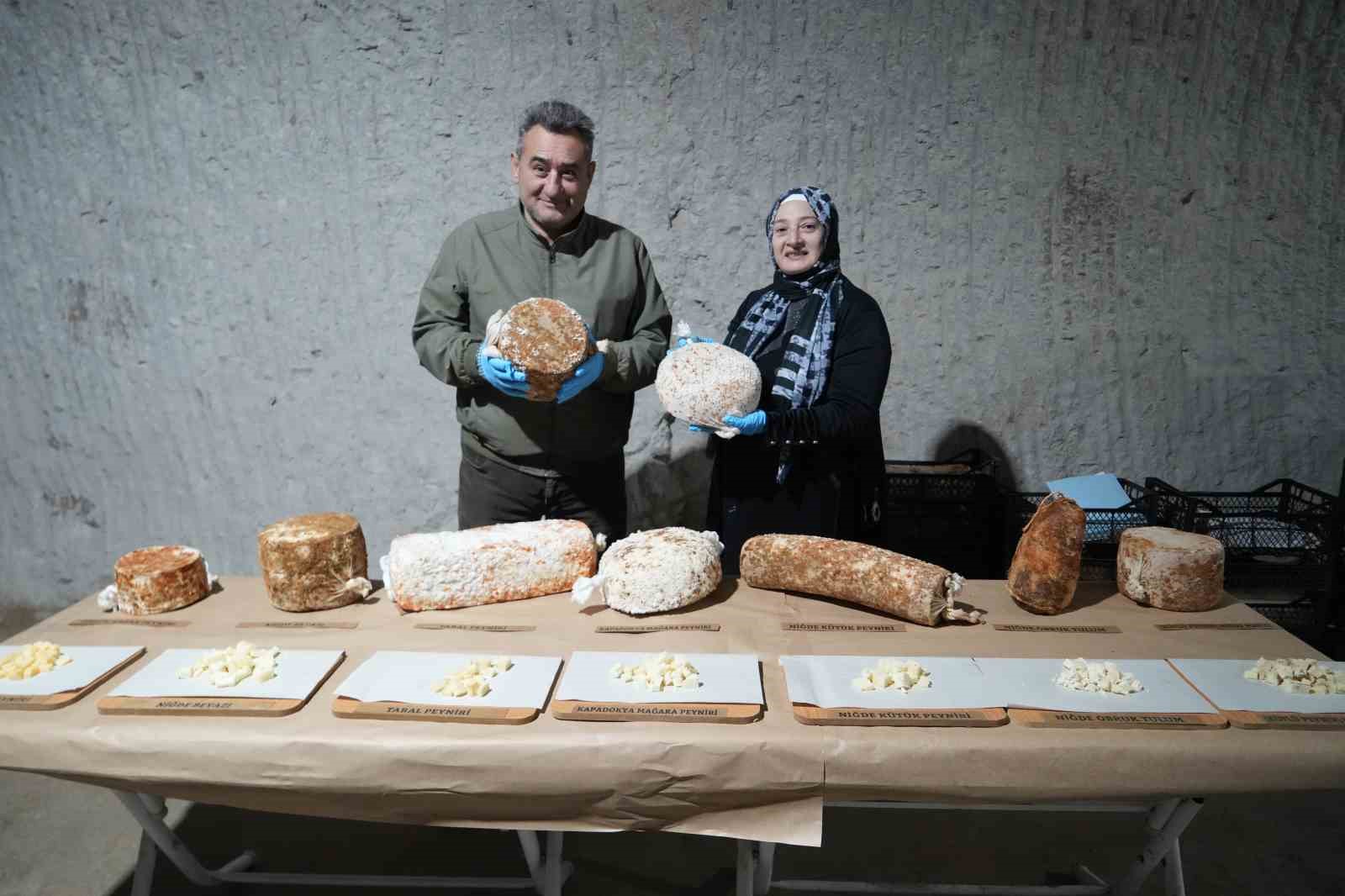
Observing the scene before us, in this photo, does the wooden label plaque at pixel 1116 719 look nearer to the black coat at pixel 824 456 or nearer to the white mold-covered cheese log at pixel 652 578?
the white mold-covered cheese log at pixel 652 578

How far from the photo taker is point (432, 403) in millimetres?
3893

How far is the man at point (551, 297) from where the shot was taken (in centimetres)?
228

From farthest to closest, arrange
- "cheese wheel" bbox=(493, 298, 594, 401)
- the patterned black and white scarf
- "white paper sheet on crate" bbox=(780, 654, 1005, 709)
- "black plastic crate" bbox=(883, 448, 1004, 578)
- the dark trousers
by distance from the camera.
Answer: "black plastic crate" bbox=(883, 448, 1004, 578) < the dark trousers < the patterned black and white scarf < "cheese wheel" bbox=(493, 298, 594, 401) < "white paper sheet on crate" bbox=(780, 654, 1005, 709)

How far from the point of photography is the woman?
2.24m

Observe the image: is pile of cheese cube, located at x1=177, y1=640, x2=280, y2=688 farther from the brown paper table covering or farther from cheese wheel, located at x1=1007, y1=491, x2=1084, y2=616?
cheese wheel, located at x1=1007, y1=491, x2=1084, y2=616

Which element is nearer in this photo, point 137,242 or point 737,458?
point 737,458

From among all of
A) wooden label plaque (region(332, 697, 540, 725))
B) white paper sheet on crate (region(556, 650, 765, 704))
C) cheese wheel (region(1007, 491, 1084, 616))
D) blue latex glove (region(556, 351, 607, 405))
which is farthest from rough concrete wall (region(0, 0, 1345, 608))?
wooden label plaque (region(332, 697, 540, 725))

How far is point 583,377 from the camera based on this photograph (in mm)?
2203

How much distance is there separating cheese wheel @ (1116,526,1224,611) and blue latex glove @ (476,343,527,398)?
1582 millimetres

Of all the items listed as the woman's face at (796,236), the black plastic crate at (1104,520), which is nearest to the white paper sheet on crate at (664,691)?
the woman's face at (796,236)

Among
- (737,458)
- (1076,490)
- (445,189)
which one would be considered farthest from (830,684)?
(445,189)

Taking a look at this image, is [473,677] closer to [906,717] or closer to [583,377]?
[906,717]

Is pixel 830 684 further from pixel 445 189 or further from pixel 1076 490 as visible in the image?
pixel 445 189

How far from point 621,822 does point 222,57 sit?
3.73 metres
